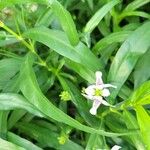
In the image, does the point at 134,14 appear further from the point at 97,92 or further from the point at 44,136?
the point at 44,136

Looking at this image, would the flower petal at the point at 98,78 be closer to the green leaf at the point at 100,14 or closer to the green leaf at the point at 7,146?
the green leaf at the point at 100,14

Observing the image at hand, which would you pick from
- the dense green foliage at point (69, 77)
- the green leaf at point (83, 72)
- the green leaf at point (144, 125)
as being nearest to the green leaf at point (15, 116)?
the dense green foliage at point (69, 77)

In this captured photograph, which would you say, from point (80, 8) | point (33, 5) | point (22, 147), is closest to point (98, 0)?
point (80, 8)

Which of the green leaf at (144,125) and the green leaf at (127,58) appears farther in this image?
the green leaf at (127,58)

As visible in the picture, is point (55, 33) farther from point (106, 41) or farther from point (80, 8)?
point (80, 8)

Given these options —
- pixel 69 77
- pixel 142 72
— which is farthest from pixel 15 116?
pixel 142 72

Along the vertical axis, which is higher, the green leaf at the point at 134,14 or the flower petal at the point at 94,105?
the green leaf at the point at 134,14
